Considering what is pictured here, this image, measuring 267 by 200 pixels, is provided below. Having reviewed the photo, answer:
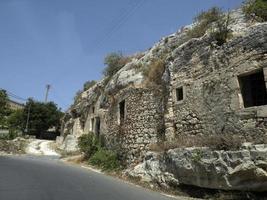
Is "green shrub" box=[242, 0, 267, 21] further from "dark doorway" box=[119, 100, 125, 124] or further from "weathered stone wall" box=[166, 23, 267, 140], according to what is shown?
"dark doorway" box=[119, 100, 125, 124]

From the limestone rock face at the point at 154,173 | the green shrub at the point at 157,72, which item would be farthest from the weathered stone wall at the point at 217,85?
the green shrub at the point at 157,72

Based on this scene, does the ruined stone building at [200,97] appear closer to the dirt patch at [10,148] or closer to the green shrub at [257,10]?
the green shrub at [257,10]

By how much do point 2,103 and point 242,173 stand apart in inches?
1176

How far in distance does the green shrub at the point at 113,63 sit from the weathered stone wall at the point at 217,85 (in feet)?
37.7

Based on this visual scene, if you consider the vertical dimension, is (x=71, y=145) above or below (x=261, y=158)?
above

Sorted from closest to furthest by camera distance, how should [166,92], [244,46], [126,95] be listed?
[244,46], [166,92], [126,95]

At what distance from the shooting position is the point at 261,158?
668 cm

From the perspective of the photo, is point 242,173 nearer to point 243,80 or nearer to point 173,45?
point 243,80

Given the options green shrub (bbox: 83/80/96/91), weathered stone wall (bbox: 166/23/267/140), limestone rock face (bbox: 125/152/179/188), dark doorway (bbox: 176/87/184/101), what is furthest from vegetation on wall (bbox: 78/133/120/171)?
green shrub (bbox: 83/80/96/91)

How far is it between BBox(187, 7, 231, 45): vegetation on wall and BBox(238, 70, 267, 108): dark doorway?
5.93 feet

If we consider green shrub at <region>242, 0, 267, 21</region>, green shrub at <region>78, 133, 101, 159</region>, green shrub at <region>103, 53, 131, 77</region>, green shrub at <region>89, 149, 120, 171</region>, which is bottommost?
green shrub at <region>89, 149, 120, 171</region>

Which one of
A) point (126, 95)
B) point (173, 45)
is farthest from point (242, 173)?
point (173, 45)

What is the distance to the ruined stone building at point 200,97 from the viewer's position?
8641 mm

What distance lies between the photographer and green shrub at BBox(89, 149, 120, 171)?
1341 centimetres
